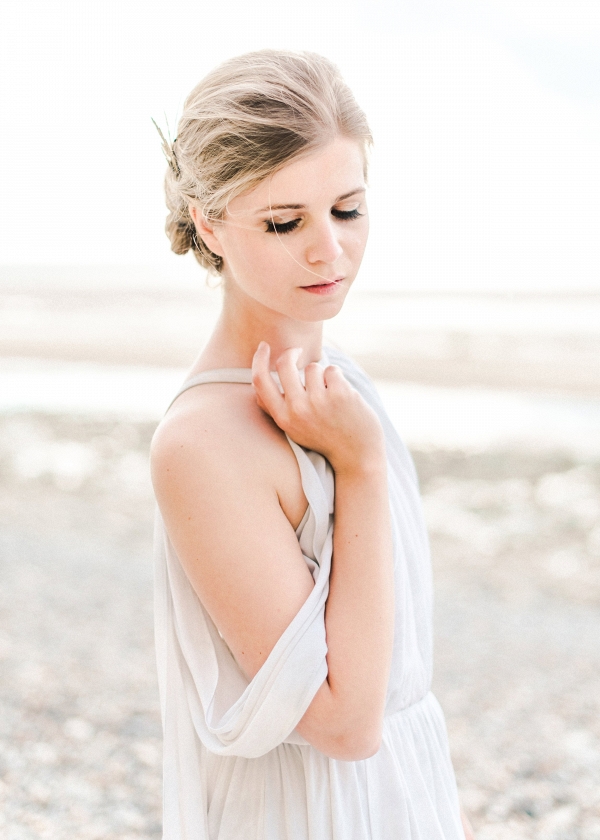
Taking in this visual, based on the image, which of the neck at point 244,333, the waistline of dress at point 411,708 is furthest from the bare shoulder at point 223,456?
the waistline of dress at point 411,708

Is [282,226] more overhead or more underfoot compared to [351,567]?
more overhead

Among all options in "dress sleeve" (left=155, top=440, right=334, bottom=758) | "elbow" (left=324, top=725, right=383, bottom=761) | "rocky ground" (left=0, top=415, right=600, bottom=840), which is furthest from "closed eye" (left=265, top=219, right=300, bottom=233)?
"rocky ground" (left=0, top=415, right=600, bottom=840)

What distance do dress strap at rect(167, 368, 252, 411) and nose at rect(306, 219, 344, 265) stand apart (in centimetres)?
25

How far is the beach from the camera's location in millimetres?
3826

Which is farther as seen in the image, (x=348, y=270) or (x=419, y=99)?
(x=419, y=99)

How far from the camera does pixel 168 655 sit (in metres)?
1.64

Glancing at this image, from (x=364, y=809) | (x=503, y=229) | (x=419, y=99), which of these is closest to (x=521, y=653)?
(x=364, y=809)

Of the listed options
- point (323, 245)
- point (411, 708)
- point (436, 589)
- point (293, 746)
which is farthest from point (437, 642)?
point (323, 245)

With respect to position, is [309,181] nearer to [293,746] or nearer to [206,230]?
[206,230]

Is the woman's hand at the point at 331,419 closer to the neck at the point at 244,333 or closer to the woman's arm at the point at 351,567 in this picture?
the woman's arm at the point at 351,567

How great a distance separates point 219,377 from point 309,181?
386mm

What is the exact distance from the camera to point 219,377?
5.31 ft

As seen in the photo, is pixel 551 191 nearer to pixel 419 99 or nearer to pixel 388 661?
pixel 419 99

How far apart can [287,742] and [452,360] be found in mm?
11540
